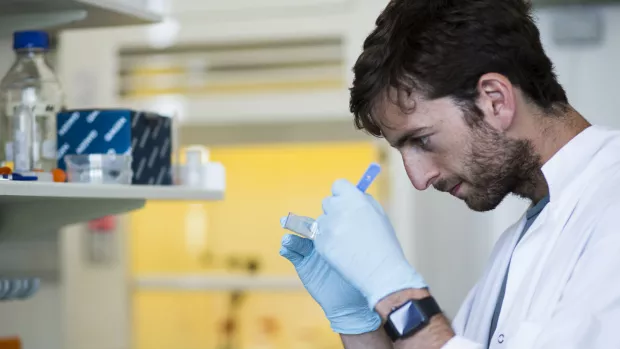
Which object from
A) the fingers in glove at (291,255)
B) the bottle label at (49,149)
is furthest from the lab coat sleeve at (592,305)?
the bottle label at (49,149)

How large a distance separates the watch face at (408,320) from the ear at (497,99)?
13.2 inches

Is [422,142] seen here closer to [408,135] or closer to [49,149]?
[408,135]

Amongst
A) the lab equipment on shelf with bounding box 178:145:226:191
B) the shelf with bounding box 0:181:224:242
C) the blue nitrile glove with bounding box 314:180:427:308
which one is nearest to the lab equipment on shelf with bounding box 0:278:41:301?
the shelf with bounding box 0:181:224:242

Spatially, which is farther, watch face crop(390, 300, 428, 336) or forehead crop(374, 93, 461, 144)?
forehead crop(374, 93, 461, 144)

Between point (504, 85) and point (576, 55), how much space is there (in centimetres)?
144

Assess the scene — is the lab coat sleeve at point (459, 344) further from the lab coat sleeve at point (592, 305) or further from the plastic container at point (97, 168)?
the plastic container at point (97, 168)

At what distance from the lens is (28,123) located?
4.55 feet

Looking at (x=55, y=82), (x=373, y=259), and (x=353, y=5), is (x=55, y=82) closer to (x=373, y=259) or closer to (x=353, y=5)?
(x=373, y=259)

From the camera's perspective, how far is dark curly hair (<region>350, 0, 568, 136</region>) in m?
1.33

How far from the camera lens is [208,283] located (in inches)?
122

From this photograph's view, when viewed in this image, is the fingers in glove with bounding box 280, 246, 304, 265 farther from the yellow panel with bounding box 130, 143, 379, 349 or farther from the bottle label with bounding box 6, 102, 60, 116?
the yellow panel with bounding box 130, 143, 379, 349

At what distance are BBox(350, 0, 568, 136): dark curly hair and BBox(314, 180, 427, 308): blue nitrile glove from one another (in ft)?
0.63

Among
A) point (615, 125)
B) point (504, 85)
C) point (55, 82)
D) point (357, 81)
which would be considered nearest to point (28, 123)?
point (55, 82)

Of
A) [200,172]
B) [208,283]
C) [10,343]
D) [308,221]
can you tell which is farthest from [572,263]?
[208,283]
